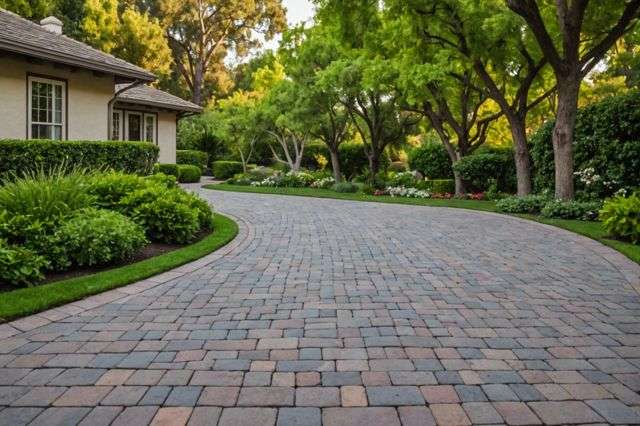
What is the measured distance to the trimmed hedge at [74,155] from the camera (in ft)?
34.3

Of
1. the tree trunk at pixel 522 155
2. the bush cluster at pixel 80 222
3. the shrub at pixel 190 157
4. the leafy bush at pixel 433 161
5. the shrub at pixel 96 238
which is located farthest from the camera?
the shrub at pixel 190 157

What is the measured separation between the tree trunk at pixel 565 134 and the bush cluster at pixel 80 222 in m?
8.62

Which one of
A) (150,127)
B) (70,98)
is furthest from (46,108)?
(150,127)

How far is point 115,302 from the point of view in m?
4.64

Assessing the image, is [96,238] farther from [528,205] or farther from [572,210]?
[528,205]

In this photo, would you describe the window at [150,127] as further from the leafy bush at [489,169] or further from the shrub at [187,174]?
the leafy bush at [489,169]

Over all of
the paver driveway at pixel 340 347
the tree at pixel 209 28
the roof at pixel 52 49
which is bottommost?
the paver driveway at pixel 340 347

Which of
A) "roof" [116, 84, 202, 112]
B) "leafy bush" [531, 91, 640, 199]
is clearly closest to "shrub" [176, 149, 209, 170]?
"roof" [116, 84, 202, 112]

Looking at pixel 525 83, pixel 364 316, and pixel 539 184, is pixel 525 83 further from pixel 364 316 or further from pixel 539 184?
pixel 364 316

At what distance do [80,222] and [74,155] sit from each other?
6.52m

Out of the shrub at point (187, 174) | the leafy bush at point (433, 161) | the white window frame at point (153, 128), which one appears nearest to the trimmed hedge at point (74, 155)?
the white window frame at point (153, 128)

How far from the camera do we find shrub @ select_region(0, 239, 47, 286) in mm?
4895

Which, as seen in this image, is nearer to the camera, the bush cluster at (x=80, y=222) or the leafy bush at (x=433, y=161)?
the bush cluster at (x=80, y=222)

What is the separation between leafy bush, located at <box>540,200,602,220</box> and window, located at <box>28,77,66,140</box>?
1259 centimetres
